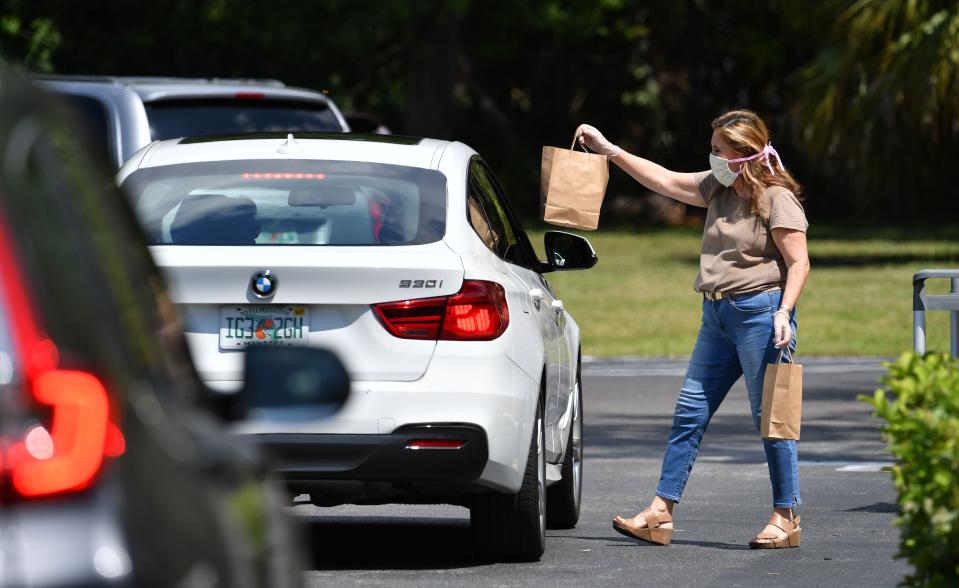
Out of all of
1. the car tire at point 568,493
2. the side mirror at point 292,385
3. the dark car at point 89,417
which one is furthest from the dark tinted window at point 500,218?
the dark car at point 89,417

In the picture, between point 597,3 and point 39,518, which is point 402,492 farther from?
point 597,3

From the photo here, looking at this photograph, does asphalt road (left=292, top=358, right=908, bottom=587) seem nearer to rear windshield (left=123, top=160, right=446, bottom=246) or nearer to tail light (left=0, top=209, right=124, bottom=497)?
rear windshield (left=123, top=160, right=446, bottom=246)

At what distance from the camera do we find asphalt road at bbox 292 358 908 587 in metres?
7.07

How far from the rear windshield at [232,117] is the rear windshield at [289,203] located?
330 centimetres

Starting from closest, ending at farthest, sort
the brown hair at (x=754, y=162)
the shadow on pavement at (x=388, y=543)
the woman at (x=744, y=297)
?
the shadow on pavement at (x=388, y=543) < the woman at (x=744, y=297) < the brown hair at (x=754, y=162)

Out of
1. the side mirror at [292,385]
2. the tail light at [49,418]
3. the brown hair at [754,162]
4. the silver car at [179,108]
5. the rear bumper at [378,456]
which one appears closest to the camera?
the tail light at [49,418]

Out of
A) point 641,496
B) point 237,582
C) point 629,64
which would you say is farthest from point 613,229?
point 237,582

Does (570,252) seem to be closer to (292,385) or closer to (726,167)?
(726,167)

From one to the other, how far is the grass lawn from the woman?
32.2 ft

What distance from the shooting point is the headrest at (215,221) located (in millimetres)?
6789

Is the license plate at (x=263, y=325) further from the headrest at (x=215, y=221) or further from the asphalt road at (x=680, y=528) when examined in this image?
the asphalt road at (x=680, y=528)

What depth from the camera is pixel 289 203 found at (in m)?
6.99

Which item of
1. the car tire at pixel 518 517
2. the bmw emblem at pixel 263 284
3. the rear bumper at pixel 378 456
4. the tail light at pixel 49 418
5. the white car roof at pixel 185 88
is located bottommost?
the car tire at pixel 518 517

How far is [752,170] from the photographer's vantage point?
311 inches
